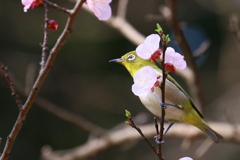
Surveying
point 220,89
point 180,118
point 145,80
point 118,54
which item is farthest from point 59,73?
point 145,80

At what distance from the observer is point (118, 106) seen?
6.86m

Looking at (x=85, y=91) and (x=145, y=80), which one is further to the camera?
(x=85, y=91)

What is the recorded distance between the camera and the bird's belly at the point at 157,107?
76.9 inches

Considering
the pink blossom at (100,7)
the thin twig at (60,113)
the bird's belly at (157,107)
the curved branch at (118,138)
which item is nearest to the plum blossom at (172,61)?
the pink blossom at (100,7)

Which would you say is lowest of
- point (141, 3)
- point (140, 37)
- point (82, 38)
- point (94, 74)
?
point (140, 37)

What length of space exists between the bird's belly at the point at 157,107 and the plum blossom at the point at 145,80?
1.50 feet

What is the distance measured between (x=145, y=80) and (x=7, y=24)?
612 cm

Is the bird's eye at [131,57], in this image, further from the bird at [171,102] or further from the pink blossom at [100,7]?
the pink blossom at [100,7]

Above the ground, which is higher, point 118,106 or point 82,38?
point 82,38

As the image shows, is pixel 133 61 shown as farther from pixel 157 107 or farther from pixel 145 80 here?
pixel 145 80

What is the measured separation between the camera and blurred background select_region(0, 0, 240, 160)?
6.55m

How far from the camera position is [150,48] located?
1390 millimetres


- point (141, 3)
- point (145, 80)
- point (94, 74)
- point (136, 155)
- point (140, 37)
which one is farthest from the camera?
point (141, 3)

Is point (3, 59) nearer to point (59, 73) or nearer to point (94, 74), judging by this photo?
point (59, 73)
